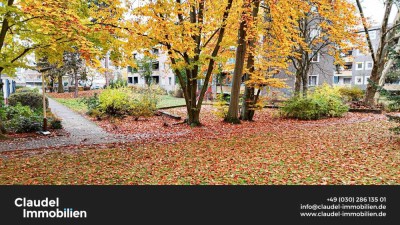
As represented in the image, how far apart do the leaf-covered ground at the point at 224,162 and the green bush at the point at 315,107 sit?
6.45 m

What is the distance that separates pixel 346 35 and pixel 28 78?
371 feet

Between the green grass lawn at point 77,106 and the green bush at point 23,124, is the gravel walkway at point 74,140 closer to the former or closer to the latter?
the green bush at point 23,124

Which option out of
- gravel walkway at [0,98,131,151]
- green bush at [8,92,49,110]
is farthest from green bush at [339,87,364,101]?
green bush at [8,92,49,110]

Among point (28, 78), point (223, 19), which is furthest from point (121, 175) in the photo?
point (28, 78)

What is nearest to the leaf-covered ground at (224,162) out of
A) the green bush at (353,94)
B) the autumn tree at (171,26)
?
the autumn tree at (171,26)

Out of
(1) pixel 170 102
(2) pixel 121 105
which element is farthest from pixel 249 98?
(1) pixel 170 102

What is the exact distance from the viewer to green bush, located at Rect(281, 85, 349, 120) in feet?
59.9

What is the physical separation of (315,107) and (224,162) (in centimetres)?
1217

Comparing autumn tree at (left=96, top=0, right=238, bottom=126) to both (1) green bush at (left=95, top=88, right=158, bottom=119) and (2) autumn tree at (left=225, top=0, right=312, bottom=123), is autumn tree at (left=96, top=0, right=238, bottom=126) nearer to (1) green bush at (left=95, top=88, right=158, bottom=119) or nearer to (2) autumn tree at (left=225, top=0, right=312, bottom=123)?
(2) autumn tree at (left=225, top=0, right=312, bottom=123)

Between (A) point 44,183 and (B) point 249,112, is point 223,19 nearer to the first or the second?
(B) point 249,112

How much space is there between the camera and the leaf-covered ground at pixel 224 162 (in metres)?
6.57

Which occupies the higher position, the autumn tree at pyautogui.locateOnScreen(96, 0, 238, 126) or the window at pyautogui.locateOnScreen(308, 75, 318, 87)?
the autumn tree at pyautogui.locateOnScreen(96, 0, 238, 126)

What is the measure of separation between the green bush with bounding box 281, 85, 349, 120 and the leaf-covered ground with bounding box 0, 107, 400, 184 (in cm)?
645

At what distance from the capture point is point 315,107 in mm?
18312
